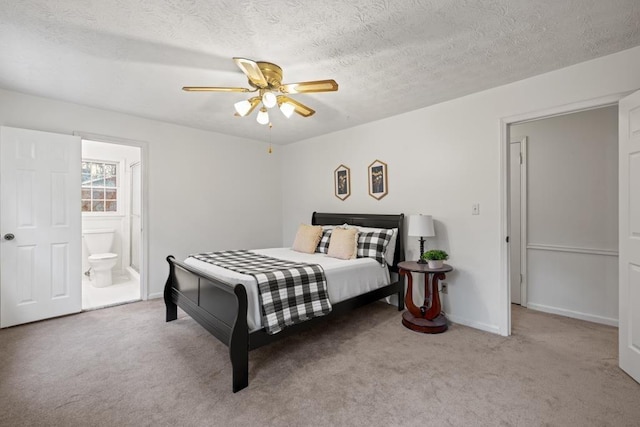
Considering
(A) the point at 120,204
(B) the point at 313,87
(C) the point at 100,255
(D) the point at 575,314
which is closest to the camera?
(B) the point at 313,87

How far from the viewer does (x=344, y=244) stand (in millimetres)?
3420

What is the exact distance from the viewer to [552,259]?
3.52 m

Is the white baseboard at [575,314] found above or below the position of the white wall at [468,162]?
below

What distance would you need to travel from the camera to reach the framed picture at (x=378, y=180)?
12.8 feet

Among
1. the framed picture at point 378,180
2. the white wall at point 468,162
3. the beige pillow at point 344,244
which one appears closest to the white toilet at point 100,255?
the beige pillow at point 344,244

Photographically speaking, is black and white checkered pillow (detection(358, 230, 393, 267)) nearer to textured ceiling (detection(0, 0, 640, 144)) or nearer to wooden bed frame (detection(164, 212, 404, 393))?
wooden bed frame (detection(164, 212, 404, 393))

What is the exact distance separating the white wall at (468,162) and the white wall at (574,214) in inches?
41.3

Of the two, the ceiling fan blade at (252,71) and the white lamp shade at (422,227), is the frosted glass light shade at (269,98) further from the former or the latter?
the white lamp shade at (422,227)

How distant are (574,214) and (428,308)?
6.75ft

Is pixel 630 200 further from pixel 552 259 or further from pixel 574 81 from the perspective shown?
pixel 552 259

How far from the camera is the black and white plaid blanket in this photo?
2262 mm

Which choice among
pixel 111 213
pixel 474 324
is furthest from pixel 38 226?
pixel 474 324

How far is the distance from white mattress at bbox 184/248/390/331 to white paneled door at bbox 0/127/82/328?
1.49m

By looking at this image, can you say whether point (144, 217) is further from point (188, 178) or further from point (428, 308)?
point (428, 308)
